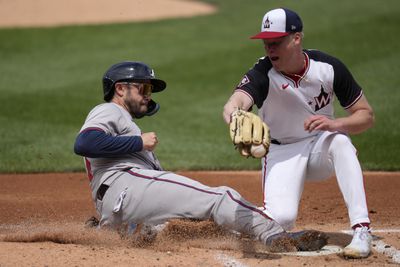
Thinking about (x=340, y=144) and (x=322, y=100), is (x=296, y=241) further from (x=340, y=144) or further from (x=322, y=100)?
(x=322, y=100)

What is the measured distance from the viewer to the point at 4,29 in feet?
59.2

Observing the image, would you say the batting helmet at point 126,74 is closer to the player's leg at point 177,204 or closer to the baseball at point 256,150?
the player's leg at point 177,204

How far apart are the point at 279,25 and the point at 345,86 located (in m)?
0.65

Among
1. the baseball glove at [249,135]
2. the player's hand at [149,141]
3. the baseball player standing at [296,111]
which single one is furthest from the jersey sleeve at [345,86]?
the player's hand at [149,141]

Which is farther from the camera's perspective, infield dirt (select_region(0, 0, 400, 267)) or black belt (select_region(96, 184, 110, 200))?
black belt (select_region(96, 184, 110, 200))

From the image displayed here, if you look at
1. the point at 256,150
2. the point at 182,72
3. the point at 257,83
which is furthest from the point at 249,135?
the point at 182,72

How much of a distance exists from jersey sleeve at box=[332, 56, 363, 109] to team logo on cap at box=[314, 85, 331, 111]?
0.39 ft

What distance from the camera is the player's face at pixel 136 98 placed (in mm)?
5379

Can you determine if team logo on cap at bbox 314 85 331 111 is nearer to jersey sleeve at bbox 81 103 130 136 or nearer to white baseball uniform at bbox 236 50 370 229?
white baseball uniform at bbox 236 50 370 229

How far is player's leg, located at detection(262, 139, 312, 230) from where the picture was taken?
5.29m

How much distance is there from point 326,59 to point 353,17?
13176 millimetres

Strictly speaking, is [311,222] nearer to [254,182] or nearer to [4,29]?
[254,182]

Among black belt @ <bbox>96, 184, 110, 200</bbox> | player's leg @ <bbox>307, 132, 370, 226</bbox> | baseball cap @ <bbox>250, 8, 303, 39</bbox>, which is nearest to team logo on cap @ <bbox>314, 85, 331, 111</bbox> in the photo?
player's leg @ <bbox>307, 132, 370, 226</bbox>

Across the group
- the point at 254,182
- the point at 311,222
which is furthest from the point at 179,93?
the point at 311,222
